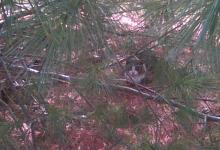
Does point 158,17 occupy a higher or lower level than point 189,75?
higher

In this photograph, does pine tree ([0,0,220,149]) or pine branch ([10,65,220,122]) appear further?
pine branch ([10,65,220,122])

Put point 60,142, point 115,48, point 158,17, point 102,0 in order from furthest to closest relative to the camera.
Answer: point 60,142
point 115,48
point 158,17
point 102,0

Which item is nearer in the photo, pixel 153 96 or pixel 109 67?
pixel 109 67

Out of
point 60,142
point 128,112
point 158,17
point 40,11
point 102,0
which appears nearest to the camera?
point 40,11

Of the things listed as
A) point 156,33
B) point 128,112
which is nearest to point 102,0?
point 156,33

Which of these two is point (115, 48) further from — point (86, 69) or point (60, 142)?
point (60, 142)

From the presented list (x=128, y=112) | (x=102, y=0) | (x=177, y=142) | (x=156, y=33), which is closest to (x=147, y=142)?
(x=177, y=142)

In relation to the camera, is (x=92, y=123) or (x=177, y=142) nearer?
(x=177, y=142)

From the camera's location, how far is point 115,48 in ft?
4.27

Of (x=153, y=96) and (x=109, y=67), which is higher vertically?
(x=109, y=67)

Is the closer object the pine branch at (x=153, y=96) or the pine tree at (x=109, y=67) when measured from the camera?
the pine tree at (x=109, y=67)

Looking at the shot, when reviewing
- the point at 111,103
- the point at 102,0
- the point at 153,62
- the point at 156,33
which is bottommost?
the point at 111,103

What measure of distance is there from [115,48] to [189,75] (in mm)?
236

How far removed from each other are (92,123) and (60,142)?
132 mm
